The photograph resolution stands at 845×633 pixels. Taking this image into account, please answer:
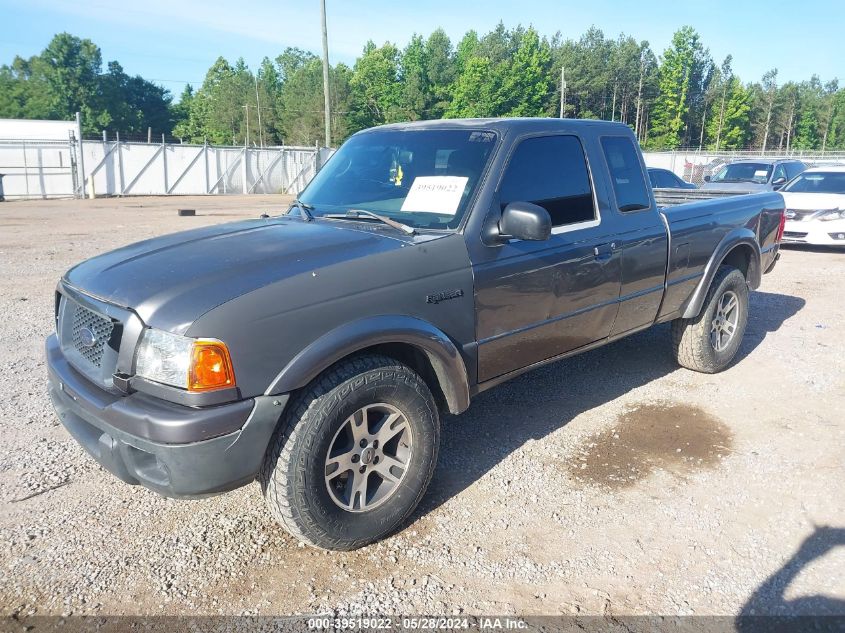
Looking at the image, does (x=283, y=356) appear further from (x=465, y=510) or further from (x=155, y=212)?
(x=155, y=212)

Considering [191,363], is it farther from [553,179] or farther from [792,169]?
[792,169]

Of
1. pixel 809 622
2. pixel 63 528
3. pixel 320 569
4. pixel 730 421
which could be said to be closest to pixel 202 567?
pixel 320 569

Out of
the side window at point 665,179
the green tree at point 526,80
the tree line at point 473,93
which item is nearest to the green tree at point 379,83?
the tree line at point 473,93

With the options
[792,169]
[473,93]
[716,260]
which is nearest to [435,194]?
[716,260]

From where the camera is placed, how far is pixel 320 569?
9.44 feet

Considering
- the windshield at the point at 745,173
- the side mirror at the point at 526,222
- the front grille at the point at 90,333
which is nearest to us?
the front grille at the point at 90,333

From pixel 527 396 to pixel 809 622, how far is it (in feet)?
8.48

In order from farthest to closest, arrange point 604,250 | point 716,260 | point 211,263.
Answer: point 716,260 → point 604,250 → point 211,263

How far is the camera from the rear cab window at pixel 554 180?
363 cm

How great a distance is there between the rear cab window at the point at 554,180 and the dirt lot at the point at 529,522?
1477 mm

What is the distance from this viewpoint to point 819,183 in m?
13.2

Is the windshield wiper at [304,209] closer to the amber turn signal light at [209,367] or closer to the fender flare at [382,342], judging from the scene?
the fender flare at [382,342]

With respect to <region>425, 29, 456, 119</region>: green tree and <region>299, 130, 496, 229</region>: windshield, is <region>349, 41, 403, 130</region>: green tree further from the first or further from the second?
<region>299, 130, 496, 229</region>: windshield

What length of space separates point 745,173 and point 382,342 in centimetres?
1624
